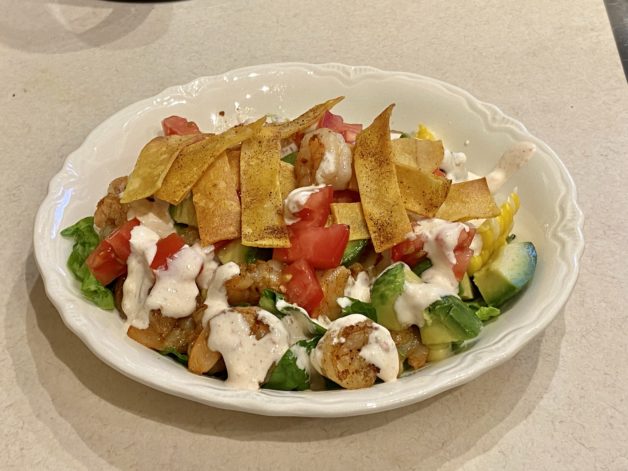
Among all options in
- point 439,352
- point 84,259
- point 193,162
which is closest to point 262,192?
point 193,162

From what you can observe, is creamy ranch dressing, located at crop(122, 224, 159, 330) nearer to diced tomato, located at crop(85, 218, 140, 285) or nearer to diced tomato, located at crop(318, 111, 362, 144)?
diced tomato, located at crop(85, 218, 140, 285)

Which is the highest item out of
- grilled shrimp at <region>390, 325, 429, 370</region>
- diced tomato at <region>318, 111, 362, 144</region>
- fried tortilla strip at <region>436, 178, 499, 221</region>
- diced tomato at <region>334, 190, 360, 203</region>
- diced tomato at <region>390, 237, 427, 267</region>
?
diced tomato at <region>318, 111, 362, 144</region>

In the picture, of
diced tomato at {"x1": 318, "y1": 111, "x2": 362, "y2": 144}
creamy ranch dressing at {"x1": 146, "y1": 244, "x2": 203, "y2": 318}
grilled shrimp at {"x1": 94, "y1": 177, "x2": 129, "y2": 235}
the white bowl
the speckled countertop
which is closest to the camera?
the white bowl

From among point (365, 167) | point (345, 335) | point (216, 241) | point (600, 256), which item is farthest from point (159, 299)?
point (600, 256)

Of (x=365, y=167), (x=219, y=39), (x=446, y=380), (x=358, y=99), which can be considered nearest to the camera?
(x=446, y=380)

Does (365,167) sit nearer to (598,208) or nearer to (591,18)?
(598,208)

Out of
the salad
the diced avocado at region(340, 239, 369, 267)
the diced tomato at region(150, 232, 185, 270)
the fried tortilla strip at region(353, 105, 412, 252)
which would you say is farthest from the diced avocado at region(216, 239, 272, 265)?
the fried tortilla strip at region(353, 105, 412, 252)
